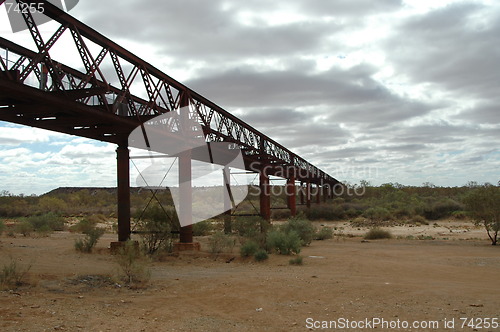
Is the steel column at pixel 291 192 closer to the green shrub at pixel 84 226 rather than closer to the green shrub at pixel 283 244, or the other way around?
the green shrub at pixel 84 226

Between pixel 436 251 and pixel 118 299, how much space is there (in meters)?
18.4

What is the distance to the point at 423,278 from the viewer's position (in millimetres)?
14352

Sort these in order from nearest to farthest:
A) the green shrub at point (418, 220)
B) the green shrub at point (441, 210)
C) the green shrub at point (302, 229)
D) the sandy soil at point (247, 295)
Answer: the sandy soil at point (247, 295)
the green shrub at point (302, 229)
the green shrub at point (418, 220)
the green shrub at point (441, 210)

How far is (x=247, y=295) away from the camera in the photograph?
11531 millimetres

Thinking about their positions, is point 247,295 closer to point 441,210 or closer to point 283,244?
point 283,244

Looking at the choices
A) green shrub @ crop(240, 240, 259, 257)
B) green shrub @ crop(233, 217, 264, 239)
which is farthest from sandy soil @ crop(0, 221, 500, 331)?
green shrub @ crop(233, 217, 264, 239)

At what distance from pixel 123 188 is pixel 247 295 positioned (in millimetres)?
11577

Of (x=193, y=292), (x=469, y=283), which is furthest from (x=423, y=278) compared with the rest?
(x=193, y=292)

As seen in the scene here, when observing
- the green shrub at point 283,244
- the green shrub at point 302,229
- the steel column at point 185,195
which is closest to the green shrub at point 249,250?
the green shrub at point 283,244

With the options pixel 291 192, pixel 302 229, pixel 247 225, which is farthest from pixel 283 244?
pixel 291 192

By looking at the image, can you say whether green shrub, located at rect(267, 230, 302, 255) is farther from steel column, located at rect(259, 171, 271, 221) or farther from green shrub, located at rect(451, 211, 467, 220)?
green shrub, located at rect(451, 211, 467, 220)

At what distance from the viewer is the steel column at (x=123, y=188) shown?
69.6ft

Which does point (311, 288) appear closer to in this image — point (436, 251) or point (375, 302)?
point (375, 302)

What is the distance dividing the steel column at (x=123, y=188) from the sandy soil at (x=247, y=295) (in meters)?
2.65
